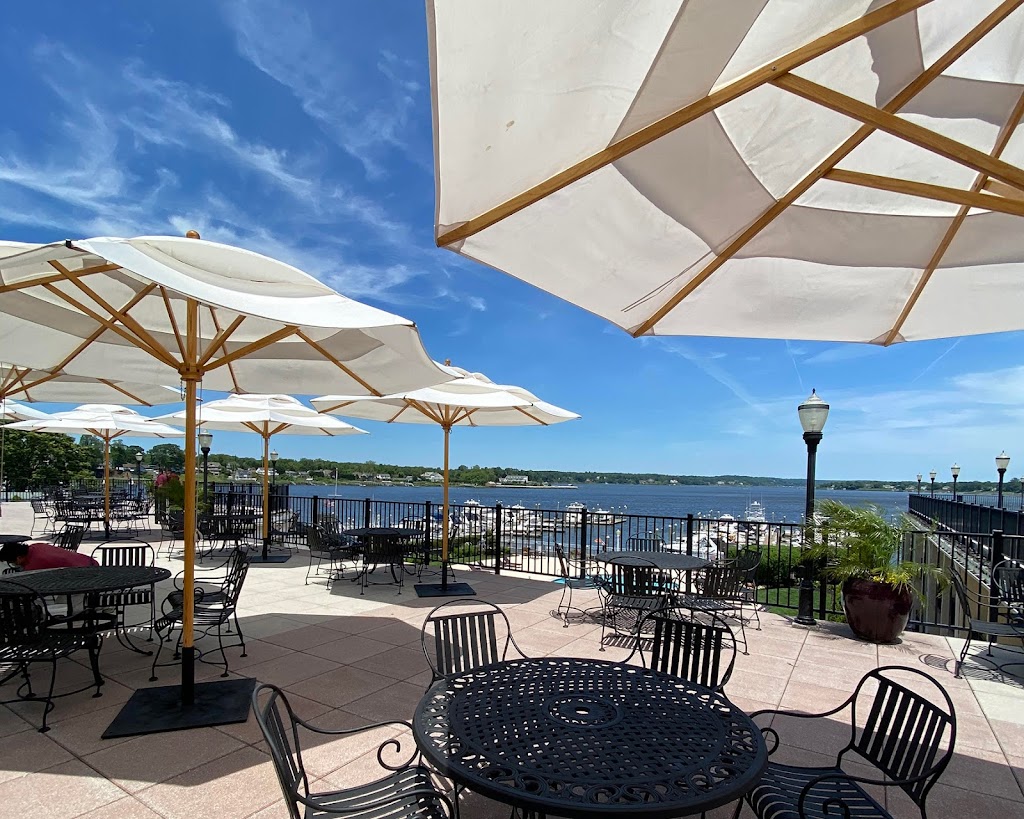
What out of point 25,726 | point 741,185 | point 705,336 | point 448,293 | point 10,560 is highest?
point 448,293

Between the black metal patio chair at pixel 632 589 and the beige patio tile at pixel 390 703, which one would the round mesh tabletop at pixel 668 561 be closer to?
the black metal patio chair at pixel 632 589

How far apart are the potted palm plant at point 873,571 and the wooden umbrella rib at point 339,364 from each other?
203 inches

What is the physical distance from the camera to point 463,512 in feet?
36.9

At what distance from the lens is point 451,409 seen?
839 cm

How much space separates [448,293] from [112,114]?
2158cm

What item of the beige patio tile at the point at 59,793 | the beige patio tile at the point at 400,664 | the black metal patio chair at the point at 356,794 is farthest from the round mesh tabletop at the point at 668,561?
the beige patio tile at the point at 59,793

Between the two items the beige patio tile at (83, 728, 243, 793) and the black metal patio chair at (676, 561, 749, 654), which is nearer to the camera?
the beige patio tile at (83, 728, 243, 793)

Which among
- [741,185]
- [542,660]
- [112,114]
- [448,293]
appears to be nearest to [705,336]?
[741,185]

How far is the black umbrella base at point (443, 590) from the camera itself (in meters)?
7.52

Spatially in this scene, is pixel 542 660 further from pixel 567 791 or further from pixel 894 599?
pixel 894 599

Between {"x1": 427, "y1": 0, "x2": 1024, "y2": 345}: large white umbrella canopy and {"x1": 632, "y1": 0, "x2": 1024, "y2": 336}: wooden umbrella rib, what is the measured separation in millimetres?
10

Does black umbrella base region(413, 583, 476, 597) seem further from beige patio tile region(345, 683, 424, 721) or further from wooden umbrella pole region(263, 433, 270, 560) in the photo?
wooden umbrella pole region(263, 433, 270, 560)

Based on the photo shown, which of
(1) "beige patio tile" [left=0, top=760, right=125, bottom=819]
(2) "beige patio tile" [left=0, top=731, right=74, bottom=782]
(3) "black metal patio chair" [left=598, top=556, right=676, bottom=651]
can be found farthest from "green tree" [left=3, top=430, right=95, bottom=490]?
(3) "black metal patio chair" [left=598, top=556, right=676, bottom=651]

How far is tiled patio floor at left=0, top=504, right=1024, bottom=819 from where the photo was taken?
2846 mm
